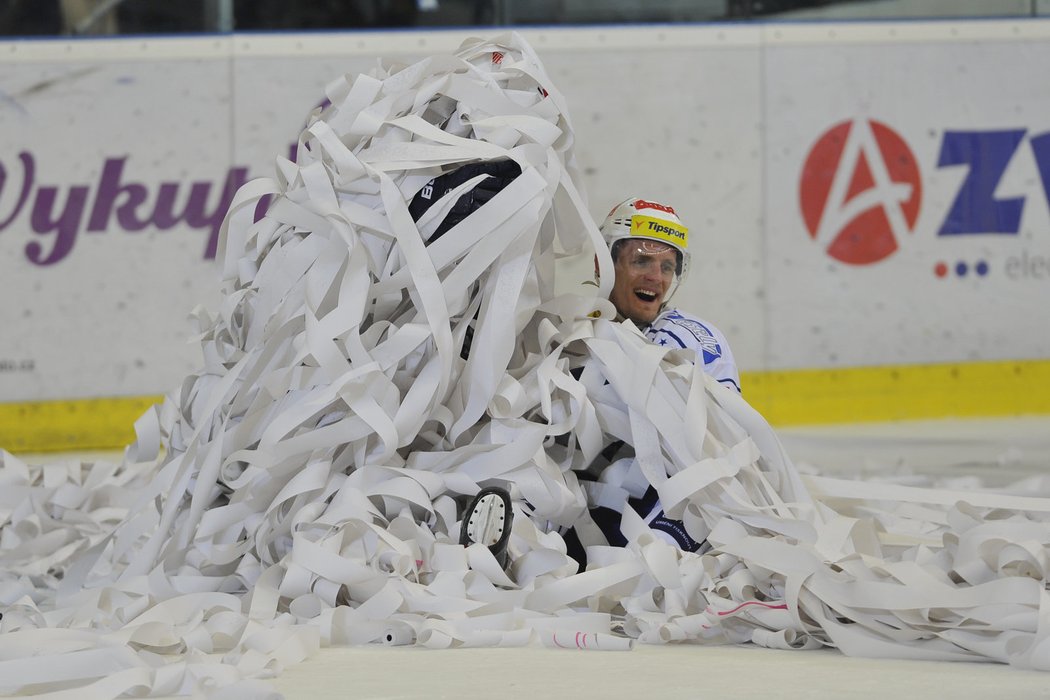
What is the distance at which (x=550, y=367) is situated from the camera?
8.57 feet

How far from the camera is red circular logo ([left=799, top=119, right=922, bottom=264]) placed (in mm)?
6020

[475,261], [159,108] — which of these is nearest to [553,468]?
[475,261]

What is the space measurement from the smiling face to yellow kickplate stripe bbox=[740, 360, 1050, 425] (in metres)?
3.05

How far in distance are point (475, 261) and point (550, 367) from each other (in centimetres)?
25

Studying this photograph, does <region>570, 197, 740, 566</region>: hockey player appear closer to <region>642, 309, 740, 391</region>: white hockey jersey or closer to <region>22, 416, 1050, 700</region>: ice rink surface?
<region>642, 309, 740, 391</region>: white hockey jersey

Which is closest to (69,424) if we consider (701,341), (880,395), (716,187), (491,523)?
(716,187)

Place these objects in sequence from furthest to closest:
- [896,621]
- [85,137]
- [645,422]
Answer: [85,137], [645,422], [896,621]

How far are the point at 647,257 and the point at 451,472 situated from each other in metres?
0.75

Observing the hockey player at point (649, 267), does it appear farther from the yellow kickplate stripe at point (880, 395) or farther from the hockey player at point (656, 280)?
the yellow kickplate stripe at point (880, 395)

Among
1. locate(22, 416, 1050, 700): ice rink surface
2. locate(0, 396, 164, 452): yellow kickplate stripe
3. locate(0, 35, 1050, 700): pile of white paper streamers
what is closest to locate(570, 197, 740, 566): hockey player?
locate(0, 35, 1050, 700): pile of white paper streamers

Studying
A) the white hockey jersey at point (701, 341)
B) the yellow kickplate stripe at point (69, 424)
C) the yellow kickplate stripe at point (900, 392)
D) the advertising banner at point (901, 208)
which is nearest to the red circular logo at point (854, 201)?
the advertising banner at point (901, 208)

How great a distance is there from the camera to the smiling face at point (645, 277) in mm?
2975

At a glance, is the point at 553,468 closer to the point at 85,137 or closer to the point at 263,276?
the point at 263,276

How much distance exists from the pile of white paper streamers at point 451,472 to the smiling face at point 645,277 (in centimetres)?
10
